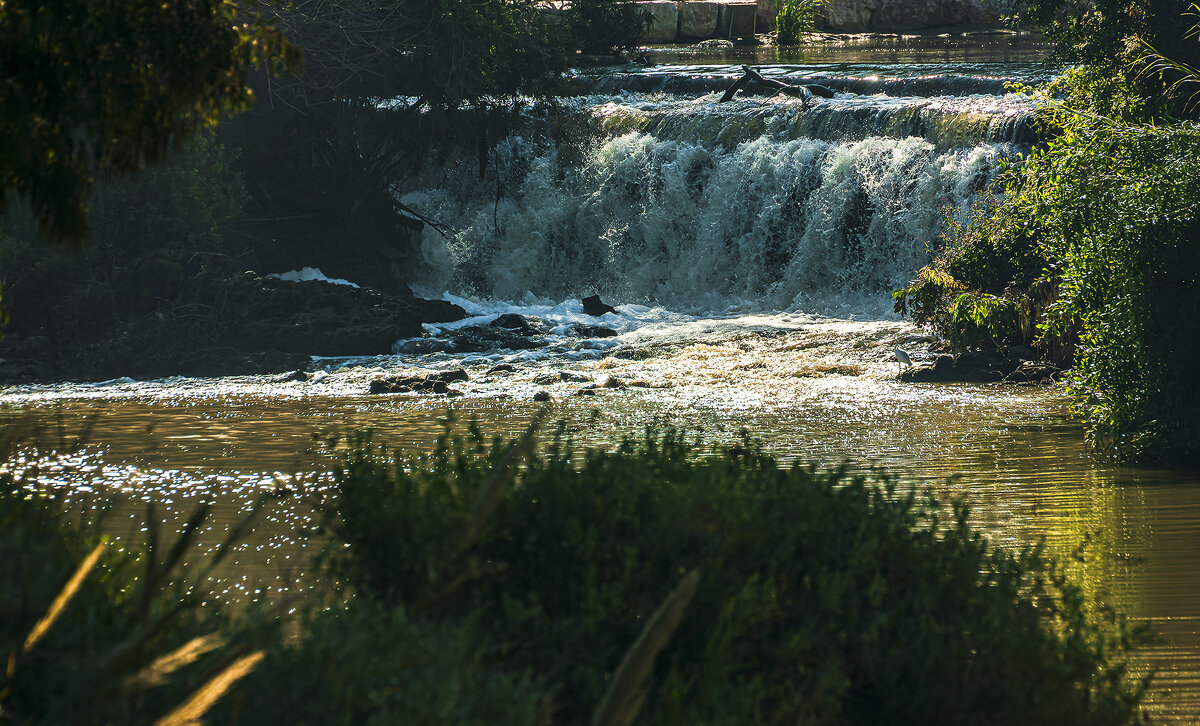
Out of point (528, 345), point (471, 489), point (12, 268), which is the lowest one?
point (528, 345)

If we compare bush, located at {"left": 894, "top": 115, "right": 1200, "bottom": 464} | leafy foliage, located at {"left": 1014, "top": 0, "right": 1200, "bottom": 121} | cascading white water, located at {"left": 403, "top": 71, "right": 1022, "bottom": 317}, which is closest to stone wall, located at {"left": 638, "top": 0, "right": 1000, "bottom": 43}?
cascading white water, located at {"left": 403, "top": 71, "right": 1022, "bottom": 317}

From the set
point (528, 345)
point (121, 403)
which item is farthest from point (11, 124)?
point (528, 345)

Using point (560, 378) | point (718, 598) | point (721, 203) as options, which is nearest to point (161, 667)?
point (718, 598)

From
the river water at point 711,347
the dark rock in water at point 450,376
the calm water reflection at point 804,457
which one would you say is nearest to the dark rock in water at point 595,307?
the river water at point 711,347

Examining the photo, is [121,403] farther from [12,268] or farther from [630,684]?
[630,684]

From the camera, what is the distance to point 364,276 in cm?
2459

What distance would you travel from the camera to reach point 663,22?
44.8 m

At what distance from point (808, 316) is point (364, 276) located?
29.0 ft

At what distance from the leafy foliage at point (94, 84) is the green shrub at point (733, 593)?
1517 millimetres

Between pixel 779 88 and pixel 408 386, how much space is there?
15.2 metres

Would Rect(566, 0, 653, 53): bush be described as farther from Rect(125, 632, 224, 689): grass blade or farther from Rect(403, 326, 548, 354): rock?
Rect(125, 632, 224, 689): grass blade

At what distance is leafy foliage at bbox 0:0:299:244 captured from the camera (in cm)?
426

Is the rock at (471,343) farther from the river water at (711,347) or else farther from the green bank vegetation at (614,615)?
the green bank vegetation at (614,615)

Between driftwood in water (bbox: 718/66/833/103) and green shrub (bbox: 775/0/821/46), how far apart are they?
1407 centimetres
